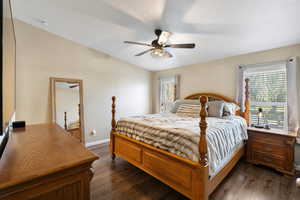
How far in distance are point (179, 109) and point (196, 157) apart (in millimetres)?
1919

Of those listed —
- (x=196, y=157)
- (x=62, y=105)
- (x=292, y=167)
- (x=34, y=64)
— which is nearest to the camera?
(x=196, y=157)

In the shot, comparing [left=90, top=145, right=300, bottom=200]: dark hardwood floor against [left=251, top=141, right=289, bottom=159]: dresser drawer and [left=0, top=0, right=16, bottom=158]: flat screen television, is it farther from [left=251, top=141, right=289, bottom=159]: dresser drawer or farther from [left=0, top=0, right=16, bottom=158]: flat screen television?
[left=0, top=0, right=16, bottom=158]: flat screen television

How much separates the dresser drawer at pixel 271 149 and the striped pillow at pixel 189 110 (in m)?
1.17

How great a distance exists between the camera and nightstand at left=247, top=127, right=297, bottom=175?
225 centimetres

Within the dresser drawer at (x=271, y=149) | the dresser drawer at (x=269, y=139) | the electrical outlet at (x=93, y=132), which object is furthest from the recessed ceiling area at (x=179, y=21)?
the electrical outlet at (x=93, y=132)

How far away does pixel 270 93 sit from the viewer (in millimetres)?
2879

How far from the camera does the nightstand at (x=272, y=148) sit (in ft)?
7.39

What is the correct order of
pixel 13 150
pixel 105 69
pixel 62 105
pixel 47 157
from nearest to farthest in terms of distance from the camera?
pixel 47 157
pixel 13 150
pixel 62 105
pixel 105 69

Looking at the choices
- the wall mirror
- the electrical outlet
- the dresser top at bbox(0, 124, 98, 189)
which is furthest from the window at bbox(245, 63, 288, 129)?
the wall mirror

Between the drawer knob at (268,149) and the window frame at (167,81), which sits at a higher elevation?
the window frame at (167,81)

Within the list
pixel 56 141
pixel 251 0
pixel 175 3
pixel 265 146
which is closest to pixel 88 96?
pixel 56 141

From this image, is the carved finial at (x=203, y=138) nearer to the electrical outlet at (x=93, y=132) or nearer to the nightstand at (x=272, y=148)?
the nightstand at (x=272, y=148)

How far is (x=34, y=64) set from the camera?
2.91 metres

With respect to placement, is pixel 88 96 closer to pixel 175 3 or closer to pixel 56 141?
pixel 56 141
